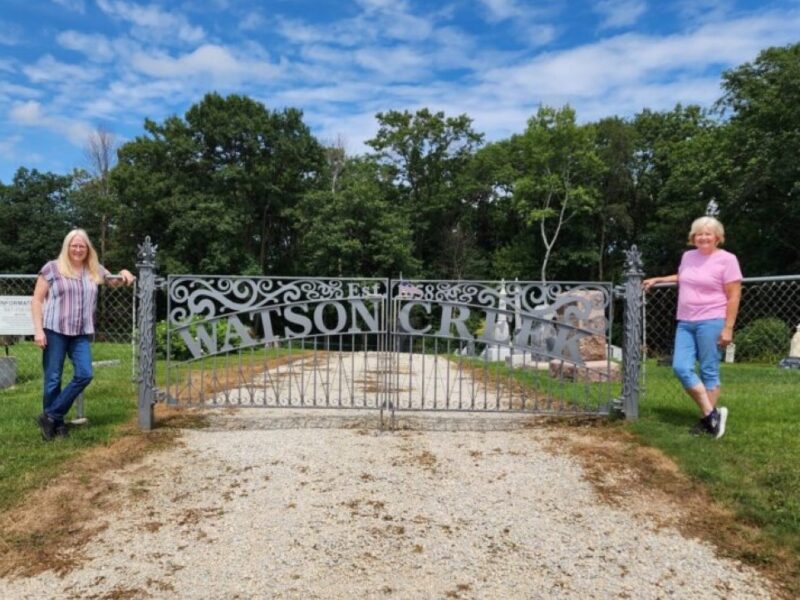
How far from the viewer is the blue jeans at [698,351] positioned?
14.6ft

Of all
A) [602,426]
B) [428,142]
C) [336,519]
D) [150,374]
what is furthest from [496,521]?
[428,142]

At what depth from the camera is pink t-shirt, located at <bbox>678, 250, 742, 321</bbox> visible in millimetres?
4430

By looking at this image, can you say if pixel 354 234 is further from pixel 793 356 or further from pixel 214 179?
pixel 793 356

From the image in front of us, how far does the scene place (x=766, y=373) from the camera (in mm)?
9508

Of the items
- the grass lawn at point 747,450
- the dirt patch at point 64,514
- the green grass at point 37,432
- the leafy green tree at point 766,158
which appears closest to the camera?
the dirt patch at point 64,514

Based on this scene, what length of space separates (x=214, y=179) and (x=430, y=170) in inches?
543

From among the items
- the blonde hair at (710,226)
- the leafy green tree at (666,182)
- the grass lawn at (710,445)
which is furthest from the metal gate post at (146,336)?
the leafy green tree at (666,182)

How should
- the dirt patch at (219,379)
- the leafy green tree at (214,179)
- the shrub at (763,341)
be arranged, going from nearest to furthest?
1. the dirt patch at (219,379)
2. the shrub at (763,341)
3. the leafy green tree at (214,179)

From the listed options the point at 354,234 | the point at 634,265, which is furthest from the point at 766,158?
the point at 634,265

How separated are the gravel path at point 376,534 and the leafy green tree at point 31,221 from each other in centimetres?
3285

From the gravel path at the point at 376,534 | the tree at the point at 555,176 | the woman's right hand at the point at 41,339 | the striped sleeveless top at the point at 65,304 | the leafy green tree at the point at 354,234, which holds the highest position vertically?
the tree at the point at 555,176

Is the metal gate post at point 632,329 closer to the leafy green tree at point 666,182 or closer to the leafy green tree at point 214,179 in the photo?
the leafy green tree at point 666,182

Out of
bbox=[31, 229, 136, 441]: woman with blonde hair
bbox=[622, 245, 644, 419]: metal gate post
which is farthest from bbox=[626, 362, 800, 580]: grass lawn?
bbox=[31, 229, 136, 441]: woman with blonde hair

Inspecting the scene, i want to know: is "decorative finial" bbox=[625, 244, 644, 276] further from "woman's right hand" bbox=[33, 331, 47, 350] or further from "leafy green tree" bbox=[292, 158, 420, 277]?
"leafy green tree" bbox=[292, 158, 420, 277]
